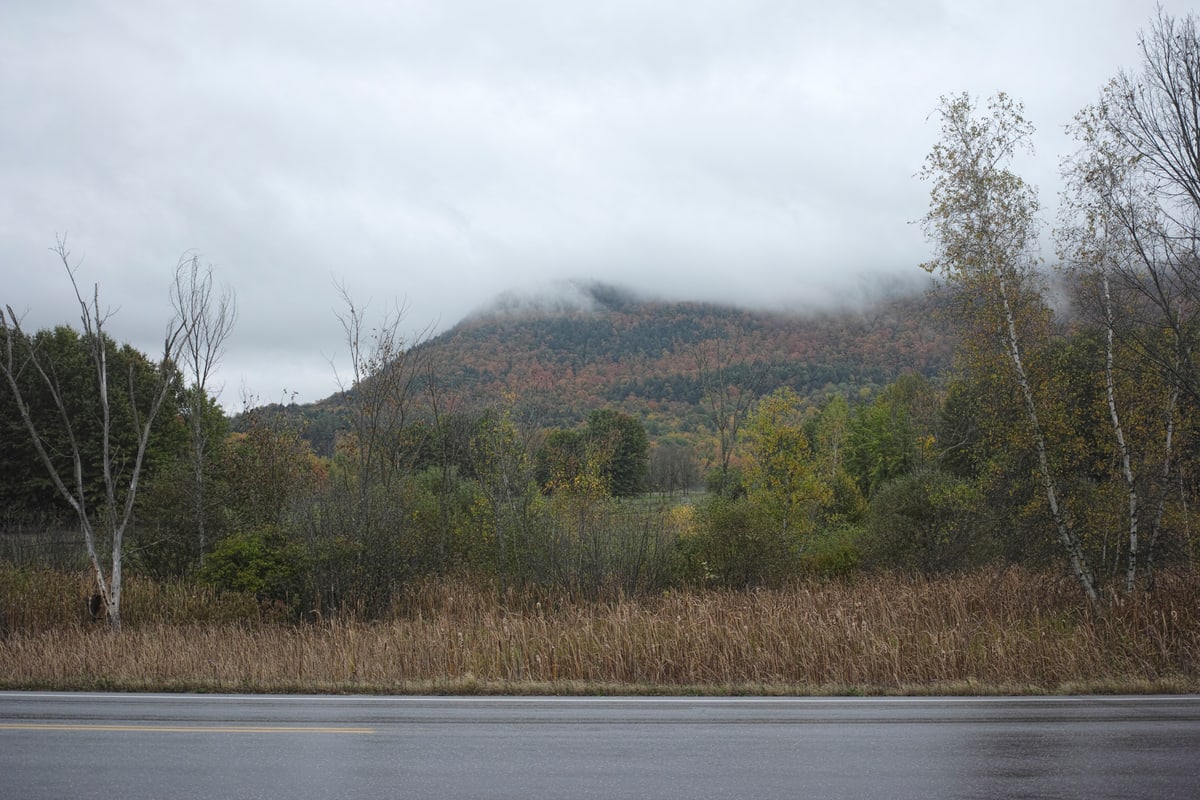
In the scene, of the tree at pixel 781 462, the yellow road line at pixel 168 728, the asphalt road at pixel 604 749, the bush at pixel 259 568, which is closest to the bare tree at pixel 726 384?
the tree at pixel 781 462

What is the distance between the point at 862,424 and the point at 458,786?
72930 millimetres

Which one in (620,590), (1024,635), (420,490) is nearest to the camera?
(1024,635)

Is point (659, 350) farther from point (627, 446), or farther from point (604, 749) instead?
point (604, 749)

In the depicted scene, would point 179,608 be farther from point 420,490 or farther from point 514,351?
point 514,351

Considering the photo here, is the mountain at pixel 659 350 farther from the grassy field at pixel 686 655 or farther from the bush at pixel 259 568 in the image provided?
the grassy field at pixel 686 655

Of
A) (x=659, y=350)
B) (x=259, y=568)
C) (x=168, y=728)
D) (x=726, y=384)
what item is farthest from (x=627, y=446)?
(x=168, y=728)

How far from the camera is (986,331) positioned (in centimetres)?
1794

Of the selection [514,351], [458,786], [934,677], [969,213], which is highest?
[514,351]

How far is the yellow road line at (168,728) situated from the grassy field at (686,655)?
3.03m

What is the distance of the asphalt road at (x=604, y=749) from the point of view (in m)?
6.36

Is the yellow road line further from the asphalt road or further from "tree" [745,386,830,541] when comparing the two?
"tree" [745,386,830,541]

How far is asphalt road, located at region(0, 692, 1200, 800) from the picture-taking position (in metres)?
6.36

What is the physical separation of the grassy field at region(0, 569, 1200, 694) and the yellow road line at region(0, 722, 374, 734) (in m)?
3.03

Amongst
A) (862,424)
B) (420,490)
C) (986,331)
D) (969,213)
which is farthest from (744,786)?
(862,424)
